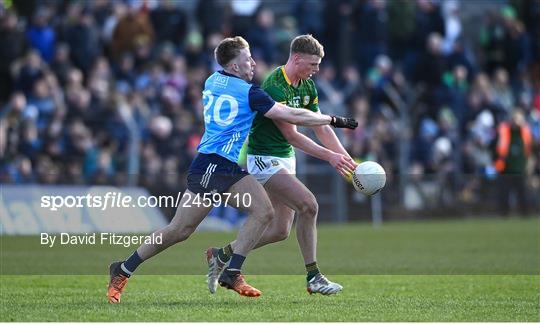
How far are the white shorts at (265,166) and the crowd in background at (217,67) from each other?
10.2 m

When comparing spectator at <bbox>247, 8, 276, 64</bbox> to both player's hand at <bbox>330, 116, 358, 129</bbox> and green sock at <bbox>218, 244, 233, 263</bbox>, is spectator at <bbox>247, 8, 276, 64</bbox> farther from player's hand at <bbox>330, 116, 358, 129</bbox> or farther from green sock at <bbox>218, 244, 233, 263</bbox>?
player's hand at <bbox>330, 116, 358, 129</bbox>

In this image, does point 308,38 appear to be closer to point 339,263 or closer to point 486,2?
point 339,263

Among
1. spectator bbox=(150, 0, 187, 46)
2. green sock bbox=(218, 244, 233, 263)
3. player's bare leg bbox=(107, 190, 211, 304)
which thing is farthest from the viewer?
spectator bbox=(150, 0, 187, 46)

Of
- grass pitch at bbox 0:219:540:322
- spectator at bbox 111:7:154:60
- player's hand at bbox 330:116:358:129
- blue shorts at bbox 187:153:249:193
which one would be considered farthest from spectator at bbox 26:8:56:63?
player's hand at bbox 330:116:358:129

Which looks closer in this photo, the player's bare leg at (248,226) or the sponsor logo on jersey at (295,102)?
the player's bare leg at (248,226)

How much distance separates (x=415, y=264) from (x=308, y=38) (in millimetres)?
5034

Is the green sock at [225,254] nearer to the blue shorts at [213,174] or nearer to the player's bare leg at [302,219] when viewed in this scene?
the player's bare leg at [302,219]

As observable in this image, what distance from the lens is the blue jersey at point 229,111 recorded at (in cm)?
1102

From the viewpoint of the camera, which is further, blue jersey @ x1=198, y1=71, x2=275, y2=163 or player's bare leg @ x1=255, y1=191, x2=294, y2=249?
player's bare leg @ x1=255, y1=191, x2=294, y2=249

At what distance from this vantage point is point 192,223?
10.9m

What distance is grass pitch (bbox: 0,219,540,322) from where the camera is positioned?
33.2 ft

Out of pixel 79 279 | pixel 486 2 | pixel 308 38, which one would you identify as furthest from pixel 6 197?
pixel 486 2

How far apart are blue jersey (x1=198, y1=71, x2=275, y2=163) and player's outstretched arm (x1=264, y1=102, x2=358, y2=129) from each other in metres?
0.08

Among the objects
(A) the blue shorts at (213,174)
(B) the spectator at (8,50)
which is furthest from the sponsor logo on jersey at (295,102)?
(B) the spectator at (8,50)
